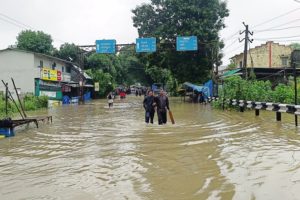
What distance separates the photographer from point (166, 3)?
4347 centimetres

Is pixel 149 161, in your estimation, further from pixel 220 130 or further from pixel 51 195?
pixel 220 130

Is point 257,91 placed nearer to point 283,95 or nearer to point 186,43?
point 283,95

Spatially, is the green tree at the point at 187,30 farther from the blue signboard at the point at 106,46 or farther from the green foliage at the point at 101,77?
the green foliage at the point at 101,77

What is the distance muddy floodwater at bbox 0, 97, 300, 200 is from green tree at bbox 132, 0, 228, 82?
2875cm

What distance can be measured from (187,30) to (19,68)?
17644 millimetres

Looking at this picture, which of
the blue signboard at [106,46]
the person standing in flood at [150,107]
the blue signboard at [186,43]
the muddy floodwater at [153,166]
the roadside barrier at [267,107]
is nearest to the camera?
the muddy floodwater at [153,166]

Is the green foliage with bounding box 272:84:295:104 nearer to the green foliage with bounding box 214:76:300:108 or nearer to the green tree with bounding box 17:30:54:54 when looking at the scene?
the green foliage with bounding box 214:76:300:108

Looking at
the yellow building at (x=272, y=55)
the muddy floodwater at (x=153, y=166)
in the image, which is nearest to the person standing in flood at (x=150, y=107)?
the muddy floodwater at (x=153, y=166)

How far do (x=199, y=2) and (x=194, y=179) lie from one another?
124 ft

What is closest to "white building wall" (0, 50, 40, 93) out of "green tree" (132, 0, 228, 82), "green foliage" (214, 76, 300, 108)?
"green tree" (132, 0, 228, 82)

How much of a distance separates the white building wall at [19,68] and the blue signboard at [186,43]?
48.1ft

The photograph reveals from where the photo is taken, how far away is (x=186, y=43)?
38.6m

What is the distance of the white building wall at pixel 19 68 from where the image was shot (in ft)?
139

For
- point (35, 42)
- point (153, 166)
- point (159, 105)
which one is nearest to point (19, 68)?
point (35, 42)
